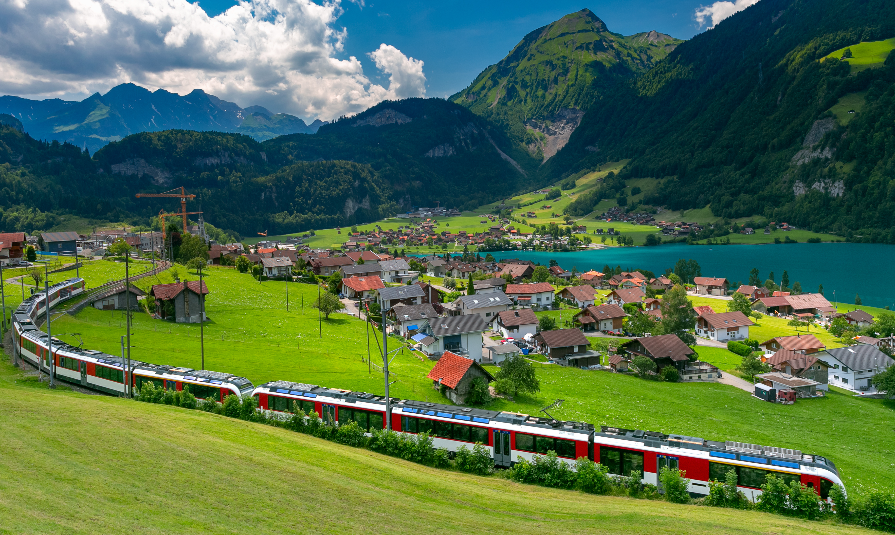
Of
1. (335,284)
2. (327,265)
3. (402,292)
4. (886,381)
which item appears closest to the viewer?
(886,381)

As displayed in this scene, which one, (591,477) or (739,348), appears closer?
(591,477)

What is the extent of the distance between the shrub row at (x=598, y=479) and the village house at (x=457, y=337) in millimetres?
30866

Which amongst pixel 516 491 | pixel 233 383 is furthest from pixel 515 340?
pixel 516 491

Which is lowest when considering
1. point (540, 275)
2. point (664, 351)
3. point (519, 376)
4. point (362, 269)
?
point (664, 351)

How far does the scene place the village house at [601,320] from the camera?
79188 millimetres

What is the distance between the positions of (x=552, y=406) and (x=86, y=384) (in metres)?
31.2

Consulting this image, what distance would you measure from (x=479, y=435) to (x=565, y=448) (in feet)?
12.6

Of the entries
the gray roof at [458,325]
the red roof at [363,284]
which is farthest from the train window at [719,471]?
the red roof at [363,284]

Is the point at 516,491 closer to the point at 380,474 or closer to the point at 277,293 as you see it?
the point at 380,474

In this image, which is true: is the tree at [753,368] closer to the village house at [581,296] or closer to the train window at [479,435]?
the village house at [581,296]

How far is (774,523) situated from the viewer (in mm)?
16266

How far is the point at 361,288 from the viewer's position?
91.4 meters

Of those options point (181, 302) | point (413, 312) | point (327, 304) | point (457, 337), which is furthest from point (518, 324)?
point (181, 302)

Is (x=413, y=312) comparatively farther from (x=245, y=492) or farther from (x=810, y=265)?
(x=810, y=265)
